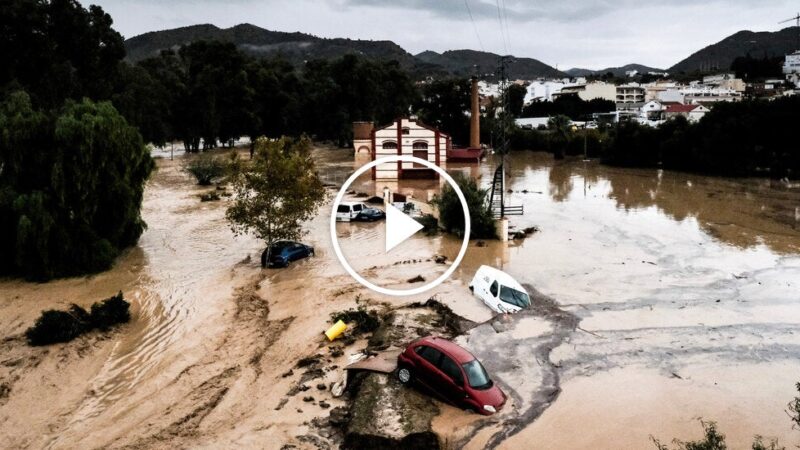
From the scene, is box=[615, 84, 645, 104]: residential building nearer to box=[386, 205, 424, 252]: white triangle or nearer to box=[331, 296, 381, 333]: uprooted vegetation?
box=[386, 205, 424, 252]: white triangle

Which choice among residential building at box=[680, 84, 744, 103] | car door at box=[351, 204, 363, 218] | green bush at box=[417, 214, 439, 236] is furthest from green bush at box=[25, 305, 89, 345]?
residential building at box=[680, 84, 744, 103]

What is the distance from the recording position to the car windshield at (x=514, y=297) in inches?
786

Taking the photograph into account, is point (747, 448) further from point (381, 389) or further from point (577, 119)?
point (577, 119)

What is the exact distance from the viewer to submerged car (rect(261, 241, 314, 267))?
26.1 metres

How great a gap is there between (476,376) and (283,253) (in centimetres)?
1502

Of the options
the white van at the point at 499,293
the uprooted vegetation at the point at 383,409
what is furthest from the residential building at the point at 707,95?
the uprooted vegetation at the point at 383,409

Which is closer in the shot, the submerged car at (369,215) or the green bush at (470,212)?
the green bush at (470,212)

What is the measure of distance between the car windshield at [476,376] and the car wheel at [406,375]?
51.4 inches

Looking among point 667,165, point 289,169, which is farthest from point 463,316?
point 667,165

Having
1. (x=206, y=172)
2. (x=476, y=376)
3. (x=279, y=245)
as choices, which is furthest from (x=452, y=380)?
(x=206, y=172)

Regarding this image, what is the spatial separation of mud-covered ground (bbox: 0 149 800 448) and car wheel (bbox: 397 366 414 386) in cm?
92

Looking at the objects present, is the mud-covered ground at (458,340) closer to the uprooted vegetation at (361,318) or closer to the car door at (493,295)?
the uprooted vegetation at (361,318)

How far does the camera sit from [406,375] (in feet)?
45.0

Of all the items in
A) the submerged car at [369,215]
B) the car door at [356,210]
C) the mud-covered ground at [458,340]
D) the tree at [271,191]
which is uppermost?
the tree at [271,191]
